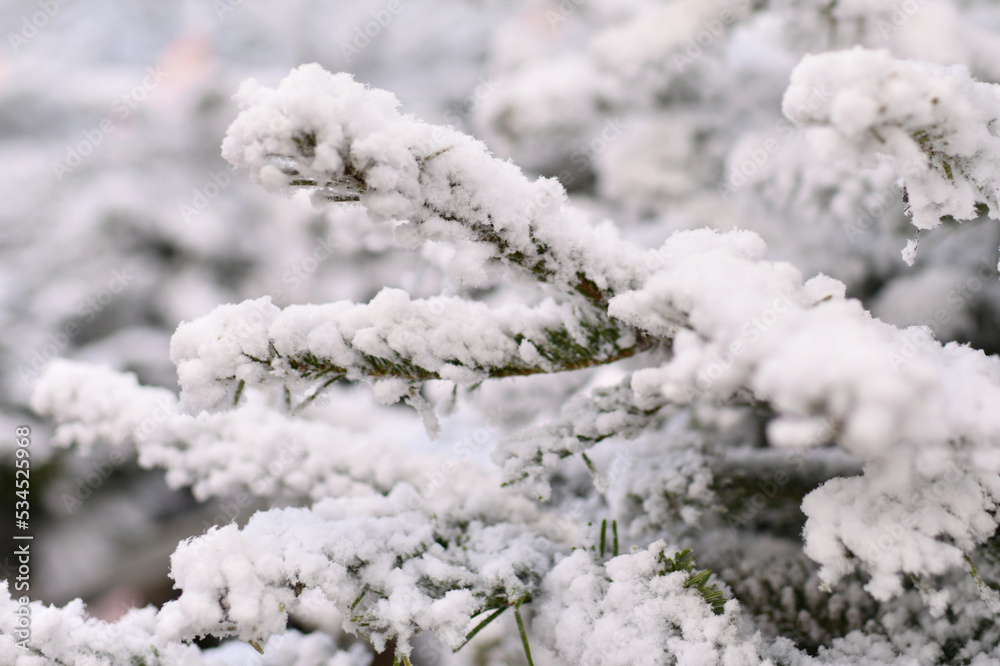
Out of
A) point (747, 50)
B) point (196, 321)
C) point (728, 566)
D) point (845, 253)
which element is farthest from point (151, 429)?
point (747, 50)

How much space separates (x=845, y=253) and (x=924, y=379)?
2.75ft

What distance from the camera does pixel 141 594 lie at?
120cm

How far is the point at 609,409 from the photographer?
0.54m

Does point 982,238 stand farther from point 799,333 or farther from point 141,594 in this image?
point 141,594

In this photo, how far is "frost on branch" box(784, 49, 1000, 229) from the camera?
31 cm
